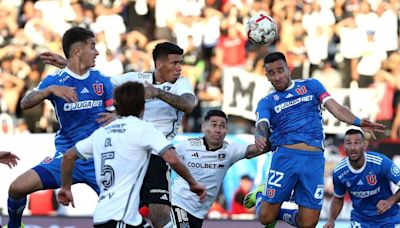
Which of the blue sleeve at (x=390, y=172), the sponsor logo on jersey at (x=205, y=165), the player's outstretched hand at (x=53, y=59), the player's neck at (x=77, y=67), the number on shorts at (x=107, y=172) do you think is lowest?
the blue sleeve at (x=390, y=172)

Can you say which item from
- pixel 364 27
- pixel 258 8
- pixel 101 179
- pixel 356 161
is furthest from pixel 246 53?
pixel 101 179

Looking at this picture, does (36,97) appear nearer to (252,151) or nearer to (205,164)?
(205,164)

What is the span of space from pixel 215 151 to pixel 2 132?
25.0 feet

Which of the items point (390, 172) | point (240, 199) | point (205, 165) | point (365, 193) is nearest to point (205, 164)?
point (205, 165)

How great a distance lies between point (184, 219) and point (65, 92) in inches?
Answer: 95.6

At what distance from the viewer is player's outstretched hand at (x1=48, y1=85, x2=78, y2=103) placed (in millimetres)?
9734

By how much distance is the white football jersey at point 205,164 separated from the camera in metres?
11.3

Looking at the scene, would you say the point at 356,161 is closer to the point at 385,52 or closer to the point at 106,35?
the point at 385,52

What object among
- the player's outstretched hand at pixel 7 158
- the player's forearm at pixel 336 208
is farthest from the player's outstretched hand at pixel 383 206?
the player's outstretched hand at pixel 7 158

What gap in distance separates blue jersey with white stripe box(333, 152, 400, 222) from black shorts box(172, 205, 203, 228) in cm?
216

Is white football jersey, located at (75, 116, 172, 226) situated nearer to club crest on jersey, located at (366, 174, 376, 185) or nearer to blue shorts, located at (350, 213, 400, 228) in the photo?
club crest on jersey, located at (366, 174, 376, 185)

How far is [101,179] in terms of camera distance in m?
8.02

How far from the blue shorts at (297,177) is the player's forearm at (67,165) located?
11.5 feet

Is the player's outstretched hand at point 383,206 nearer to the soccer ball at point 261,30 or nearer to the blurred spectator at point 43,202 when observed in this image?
the soccer ball at point 261,30
